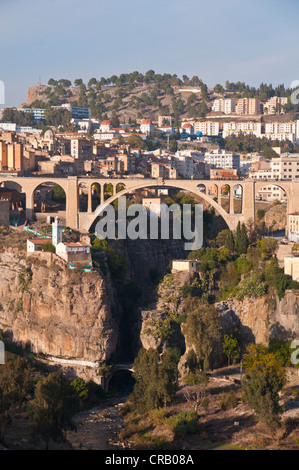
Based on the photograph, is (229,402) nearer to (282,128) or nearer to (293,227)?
(293,227)

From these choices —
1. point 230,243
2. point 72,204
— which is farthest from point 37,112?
point 230,243

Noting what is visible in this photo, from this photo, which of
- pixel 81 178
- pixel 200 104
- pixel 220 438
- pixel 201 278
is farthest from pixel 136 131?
pixel 220 438

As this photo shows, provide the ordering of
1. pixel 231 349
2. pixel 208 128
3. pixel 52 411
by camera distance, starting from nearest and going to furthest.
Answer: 1. pixel 52 411
2. pixel 231 349
3. pixel 208 128

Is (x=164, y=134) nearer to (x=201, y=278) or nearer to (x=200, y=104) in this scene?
(x=200, y=104)

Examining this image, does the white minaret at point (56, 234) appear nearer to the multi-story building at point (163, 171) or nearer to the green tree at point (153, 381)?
the green tree at point (153, 381)

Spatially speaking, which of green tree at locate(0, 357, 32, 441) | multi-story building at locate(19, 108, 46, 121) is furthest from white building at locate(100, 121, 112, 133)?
green tree at locate(0, 357, 32, 441)

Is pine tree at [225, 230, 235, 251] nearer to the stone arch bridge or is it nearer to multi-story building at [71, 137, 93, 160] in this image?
the stone arch bridge

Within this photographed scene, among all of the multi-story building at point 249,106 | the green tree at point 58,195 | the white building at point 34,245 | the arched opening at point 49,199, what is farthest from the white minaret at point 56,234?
the multi-story building at point 249,106
